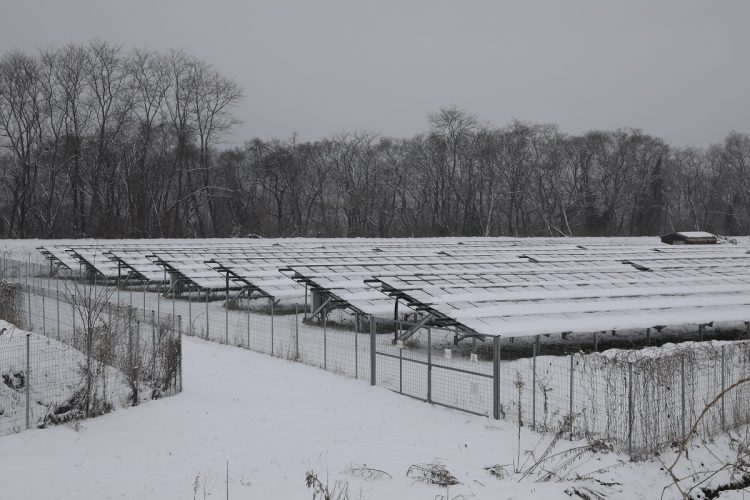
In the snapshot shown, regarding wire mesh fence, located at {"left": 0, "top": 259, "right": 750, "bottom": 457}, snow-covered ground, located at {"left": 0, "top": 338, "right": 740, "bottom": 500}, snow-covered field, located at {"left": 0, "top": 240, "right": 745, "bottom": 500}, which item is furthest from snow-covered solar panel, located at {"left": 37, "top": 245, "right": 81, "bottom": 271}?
snow-covered ground, located at {"left": 0, "top": 338, "right": 740, "bottom": 500}

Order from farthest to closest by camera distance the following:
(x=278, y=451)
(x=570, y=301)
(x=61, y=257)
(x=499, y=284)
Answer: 1. (x=61, y=257)
2. (x=499, y=284)
3. (x=570, y=301)
4. (x=278, y=451)

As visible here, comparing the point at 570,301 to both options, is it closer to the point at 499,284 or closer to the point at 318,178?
the point at 499,284

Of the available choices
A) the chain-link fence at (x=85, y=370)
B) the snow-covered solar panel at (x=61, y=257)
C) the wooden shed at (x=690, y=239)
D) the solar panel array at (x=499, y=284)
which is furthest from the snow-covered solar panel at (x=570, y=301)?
the wooden shed at (x=690, y=239)

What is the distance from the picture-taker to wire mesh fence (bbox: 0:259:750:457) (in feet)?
40.1

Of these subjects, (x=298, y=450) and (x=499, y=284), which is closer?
(x=298, y=450)

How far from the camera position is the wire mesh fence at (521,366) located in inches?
481

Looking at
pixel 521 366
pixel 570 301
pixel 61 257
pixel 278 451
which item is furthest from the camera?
pixel 61 257

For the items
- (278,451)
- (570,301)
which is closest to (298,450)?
(278,451)

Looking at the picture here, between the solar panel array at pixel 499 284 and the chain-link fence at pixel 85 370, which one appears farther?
the solar panel array at pixel 499 284

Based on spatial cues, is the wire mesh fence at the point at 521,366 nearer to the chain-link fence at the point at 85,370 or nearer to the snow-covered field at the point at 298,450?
the chain-link fence at the point at 85,370

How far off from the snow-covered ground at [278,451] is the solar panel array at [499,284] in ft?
21.9

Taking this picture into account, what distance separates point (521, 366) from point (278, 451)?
8.88 m

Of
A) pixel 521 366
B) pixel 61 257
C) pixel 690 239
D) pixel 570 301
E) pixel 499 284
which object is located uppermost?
pixel 690 239

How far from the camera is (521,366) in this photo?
18.3 metres
